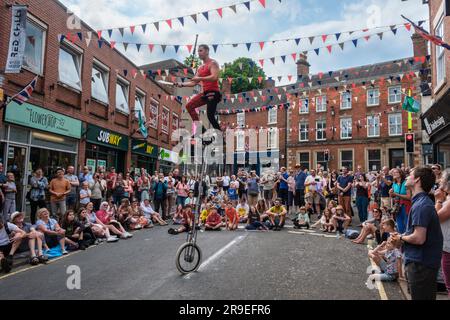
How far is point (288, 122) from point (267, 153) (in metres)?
3.98

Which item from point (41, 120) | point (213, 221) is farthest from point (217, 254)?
point (41, 120)

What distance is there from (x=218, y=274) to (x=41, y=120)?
8.73m

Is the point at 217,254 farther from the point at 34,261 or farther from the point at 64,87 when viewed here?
the point at 64,87

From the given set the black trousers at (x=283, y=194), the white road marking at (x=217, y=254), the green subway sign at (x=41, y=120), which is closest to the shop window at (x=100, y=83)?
the green subway sign at (x=41, y=120)

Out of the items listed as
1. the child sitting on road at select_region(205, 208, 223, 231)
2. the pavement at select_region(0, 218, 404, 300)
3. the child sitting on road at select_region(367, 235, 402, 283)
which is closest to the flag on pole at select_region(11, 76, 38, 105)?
the pavement at select_region(0, 218, 404, 300)

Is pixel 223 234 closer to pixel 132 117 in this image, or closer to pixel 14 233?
pixel 14 233

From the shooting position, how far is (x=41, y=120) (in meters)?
10.8

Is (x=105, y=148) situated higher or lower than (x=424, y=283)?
higher

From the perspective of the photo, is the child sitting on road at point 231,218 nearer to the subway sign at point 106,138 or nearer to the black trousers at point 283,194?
the black trousers at point 283,194

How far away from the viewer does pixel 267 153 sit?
3469 cm

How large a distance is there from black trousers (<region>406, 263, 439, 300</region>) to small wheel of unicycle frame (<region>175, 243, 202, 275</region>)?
3.46 m

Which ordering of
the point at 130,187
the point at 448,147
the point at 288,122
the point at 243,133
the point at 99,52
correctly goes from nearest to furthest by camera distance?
the point at 448,147, the point at 130,187, the point at 99,52, the point at 288,122, the point at 243,133

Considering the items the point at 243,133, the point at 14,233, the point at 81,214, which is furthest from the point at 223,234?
the point at 243,133
